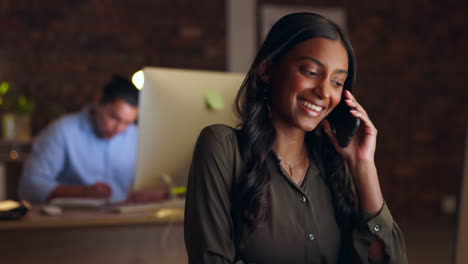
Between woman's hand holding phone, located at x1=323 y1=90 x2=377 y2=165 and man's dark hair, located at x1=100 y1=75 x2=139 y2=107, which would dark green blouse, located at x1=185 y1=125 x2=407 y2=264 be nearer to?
woman's hand holding phone, located at x1=323 y1=90 x2=377 y2=165

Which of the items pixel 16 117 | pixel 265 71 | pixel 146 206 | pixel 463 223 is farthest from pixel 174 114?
pixel 16 117

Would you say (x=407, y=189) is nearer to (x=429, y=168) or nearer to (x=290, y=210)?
(x=429, y=168)

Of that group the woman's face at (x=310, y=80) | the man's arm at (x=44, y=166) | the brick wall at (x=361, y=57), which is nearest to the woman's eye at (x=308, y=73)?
the woman's face at (x=310, y=80)

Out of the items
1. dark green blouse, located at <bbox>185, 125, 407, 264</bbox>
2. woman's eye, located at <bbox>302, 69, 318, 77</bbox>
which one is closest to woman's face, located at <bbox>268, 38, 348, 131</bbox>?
woman's eye, located at <bbox>302, 69, 318, 77</bbox>

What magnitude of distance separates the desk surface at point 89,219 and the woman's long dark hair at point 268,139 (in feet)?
2.59

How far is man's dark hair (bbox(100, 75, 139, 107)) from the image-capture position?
2.79 m

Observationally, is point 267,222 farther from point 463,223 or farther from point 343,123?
point 463,223

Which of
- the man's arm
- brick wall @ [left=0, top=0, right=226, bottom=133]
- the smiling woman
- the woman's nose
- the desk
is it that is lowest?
Answer: the desk

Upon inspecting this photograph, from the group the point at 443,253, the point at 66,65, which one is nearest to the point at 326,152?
the point at 443,253

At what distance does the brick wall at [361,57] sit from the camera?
14.5ft

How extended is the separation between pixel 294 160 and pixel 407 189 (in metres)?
4.25

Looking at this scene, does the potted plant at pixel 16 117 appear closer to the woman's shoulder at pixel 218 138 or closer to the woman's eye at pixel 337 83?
the woman's shoulder at pixel 218 138

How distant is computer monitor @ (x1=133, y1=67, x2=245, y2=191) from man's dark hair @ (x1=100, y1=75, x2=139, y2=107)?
0.92 meters

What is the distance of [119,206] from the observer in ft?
7.01
